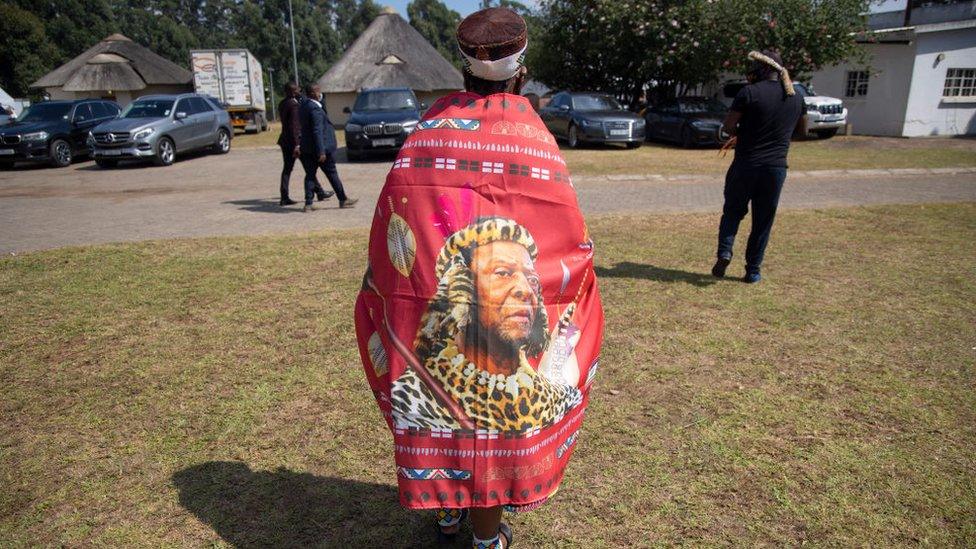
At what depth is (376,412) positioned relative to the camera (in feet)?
12.2

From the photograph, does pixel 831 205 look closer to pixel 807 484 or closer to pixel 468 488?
pixel 807 484

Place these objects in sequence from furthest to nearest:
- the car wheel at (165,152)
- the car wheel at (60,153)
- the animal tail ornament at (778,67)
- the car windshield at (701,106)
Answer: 1. the car windshield at (701,106)
2. the car wheel at (60,153)
3. the car wheel at (165,152)
4. the animal tail ornament at (778,67)

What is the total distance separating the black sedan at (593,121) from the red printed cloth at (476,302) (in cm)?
1561

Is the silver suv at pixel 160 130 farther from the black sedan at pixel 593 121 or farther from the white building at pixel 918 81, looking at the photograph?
the white building at pixel 918 81

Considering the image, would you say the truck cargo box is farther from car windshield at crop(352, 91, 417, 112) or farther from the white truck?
car windshield at crop(352, 91, 417, 112)

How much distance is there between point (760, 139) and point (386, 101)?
518 inches

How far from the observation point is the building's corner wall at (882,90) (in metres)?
21.9

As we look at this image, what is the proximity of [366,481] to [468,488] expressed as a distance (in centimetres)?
116

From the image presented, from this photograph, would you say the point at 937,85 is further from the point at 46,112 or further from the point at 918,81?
the point at 46,112

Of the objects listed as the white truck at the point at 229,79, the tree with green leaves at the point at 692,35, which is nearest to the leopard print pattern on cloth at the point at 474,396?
the tree with green leaves at the point at 692,35

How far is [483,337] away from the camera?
2.03 meters

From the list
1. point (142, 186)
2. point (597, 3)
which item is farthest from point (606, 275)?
point (597, 3)

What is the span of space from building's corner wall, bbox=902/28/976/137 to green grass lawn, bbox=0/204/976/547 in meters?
19.4

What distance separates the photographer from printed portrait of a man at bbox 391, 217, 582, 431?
203 centimetres
